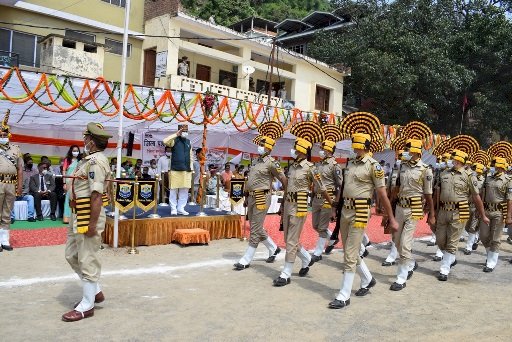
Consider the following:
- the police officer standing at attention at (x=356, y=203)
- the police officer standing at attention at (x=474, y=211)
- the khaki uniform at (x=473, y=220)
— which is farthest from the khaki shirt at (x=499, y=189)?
the police officer standing at attention at (x=356, y=203)

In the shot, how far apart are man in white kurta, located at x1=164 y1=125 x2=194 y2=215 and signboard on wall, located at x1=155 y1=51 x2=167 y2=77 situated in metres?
11.3

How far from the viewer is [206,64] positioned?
78.8 ft

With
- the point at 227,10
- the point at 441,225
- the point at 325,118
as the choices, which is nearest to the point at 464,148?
the point at 441,225

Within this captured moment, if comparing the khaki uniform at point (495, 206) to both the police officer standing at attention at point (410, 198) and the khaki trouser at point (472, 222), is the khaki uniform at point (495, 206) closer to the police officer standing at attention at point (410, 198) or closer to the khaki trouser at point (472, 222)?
the khaki trouser at point (472, 222)

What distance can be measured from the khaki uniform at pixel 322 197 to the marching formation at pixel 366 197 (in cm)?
2

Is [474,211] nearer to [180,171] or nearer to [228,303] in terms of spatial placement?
[180,171]

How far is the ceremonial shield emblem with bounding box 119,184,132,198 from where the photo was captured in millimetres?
7922

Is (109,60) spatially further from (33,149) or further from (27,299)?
(27,299)

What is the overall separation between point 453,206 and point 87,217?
5.43 meters

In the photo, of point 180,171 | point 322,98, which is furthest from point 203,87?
point 180,171

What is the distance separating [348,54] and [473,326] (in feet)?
73.3

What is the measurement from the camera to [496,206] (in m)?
8.52

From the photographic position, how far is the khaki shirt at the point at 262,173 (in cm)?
713

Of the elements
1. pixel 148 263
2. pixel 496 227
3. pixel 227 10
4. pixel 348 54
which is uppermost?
pixel 227 10
